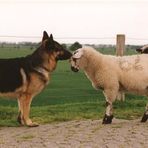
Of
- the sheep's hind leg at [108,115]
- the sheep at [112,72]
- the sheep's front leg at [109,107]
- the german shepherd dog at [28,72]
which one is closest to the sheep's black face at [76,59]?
the sheep at [112,72]

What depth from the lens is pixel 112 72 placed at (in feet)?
34.8

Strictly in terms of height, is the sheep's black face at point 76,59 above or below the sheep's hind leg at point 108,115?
above

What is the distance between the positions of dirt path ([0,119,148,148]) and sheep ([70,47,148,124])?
711mm

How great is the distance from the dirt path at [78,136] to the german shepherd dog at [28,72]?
A: 2.44ft

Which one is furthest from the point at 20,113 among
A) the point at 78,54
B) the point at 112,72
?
the point at 112,72

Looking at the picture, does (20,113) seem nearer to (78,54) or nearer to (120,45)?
(78,54)

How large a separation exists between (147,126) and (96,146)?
2260 millimetres

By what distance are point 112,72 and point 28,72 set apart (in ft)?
6.22

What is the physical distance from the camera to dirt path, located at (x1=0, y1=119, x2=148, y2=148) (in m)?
8.44

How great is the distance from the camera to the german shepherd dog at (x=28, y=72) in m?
10.8

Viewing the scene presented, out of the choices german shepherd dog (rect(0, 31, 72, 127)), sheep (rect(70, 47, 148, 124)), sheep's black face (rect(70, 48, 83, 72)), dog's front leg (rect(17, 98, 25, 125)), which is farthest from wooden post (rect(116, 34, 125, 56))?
dog's front leg (rect(17, 98, 25, 125))

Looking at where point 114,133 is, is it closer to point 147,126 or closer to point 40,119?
point 147,126

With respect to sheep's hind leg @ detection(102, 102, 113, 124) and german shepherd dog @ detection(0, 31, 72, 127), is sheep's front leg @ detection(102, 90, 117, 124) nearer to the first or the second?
sheep's hind leg @ detection(102, 102, 113, 124)

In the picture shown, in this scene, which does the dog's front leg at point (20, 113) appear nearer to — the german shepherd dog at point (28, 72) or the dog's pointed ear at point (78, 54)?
the german shepherd dog at point (28, 72)
